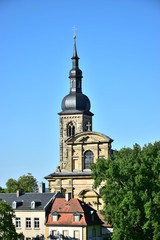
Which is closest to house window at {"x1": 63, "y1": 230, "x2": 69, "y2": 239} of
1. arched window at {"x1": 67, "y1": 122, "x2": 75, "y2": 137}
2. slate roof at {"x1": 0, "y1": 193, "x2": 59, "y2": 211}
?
slate roof at {"x1": 0, "y1": 193, "x2": 59, "y2": 211}

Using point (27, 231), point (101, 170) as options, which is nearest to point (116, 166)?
point (101, 170)

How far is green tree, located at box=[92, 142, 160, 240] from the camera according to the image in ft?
227

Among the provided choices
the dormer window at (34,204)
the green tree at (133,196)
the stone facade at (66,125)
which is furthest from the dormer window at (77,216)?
the stone facade at (66,125)

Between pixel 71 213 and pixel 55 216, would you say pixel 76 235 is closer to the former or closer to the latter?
pixel 71 213

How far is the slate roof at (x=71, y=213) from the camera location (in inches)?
3022

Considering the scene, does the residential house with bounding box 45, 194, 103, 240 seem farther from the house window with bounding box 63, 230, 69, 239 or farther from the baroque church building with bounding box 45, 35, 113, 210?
the baroque church building with bounding box 45, 35, 113, 210

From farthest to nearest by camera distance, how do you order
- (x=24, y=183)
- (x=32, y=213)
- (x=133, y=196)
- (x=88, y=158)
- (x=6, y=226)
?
(x=24, y=183) < (x=88, y=158) < (x=32, y=213) < (x=133, y=196) < (x=6, y=226)

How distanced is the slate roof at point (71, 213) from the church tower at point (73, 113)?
112ft

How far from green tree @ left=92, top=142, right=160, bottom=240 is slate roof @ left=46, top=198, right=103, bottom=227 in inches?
170

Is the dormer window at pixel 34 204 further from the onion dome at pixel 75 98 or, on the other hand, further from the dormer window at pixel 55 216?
the onion dome at pixel 75 98

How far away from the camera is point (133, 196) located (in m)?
69.9

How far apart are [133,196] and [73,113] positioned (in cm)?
4734

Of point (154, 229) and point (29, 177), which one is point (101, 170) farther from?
point (29, 177)

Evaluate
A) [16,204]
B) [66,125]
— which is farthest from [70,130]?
[16,204]
